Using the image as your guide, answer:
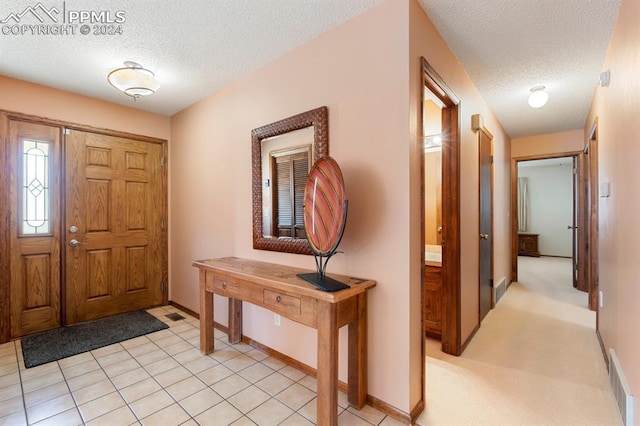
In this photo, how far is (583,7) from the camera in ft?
5.80

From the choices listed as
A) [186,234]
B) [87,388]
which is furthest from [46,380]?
[186,234]

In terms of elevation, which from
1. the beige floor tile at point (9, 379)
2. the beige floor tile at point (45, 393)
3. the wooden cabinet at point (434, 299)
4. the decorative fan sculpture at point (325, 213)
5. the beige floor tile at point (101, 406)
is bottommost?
the beige floor tile at point (101, 406)

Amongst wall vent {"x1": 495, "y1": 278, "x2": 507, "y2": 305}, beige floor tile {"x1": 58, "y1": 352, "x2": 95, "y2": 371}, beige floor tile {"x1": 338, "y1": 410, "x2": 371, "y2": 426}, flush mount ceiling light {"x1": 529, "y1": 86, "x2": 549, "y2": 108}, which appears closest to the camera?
beige floor tile {"x1": 338, "y1": 410, "x2": 371, "y2": 426}

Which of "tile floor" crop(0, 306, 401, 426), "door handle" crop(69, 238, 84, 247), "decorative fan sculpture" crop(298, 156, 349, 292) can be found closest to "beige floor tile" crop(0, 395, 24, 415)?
"tile floor" crop(0, 306, 401, 426)

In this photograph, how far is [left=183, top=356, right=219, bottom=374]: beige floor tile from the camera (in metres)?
2.23

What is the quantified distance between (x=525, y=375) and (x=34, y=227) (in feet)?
14.7

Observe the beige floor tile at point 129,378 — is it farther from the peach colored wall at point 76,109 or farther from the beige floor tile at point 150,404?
the peach colored wall at point 76,109

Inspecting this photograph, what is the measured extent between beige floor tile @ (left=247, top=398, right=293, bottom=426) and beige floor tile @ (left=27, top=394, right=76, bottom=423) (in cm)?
115

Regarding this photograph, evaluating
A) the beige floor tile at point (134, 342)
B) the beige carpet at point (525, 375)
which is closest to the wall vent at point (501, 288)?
the beige carpet at point (525, 375)

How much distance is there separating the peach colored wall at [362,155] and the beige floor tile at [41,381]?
1364 millimetres

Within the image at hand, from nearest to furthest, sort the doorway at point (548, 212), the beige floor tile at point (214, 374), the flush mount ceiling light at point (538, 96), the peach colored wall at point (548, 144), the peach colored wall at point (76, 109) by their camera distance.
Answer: the beige floor tile at point (214, 374) < the peach colored wall at point (76, 109) < the flush mount ceiling light at point (538, 96) < the peach colored wall at point (548, 144) < the doorway at point (548, 212)

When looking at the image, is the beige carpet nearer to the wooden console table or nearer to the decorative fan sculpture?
the wooden console table

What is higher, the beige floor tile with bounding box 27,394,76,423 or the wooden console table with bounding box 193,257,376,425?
the wooden console table with bounding box 193,257,376,425

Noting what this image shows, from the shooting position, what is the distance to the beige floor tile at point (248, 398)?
180 centimetres
